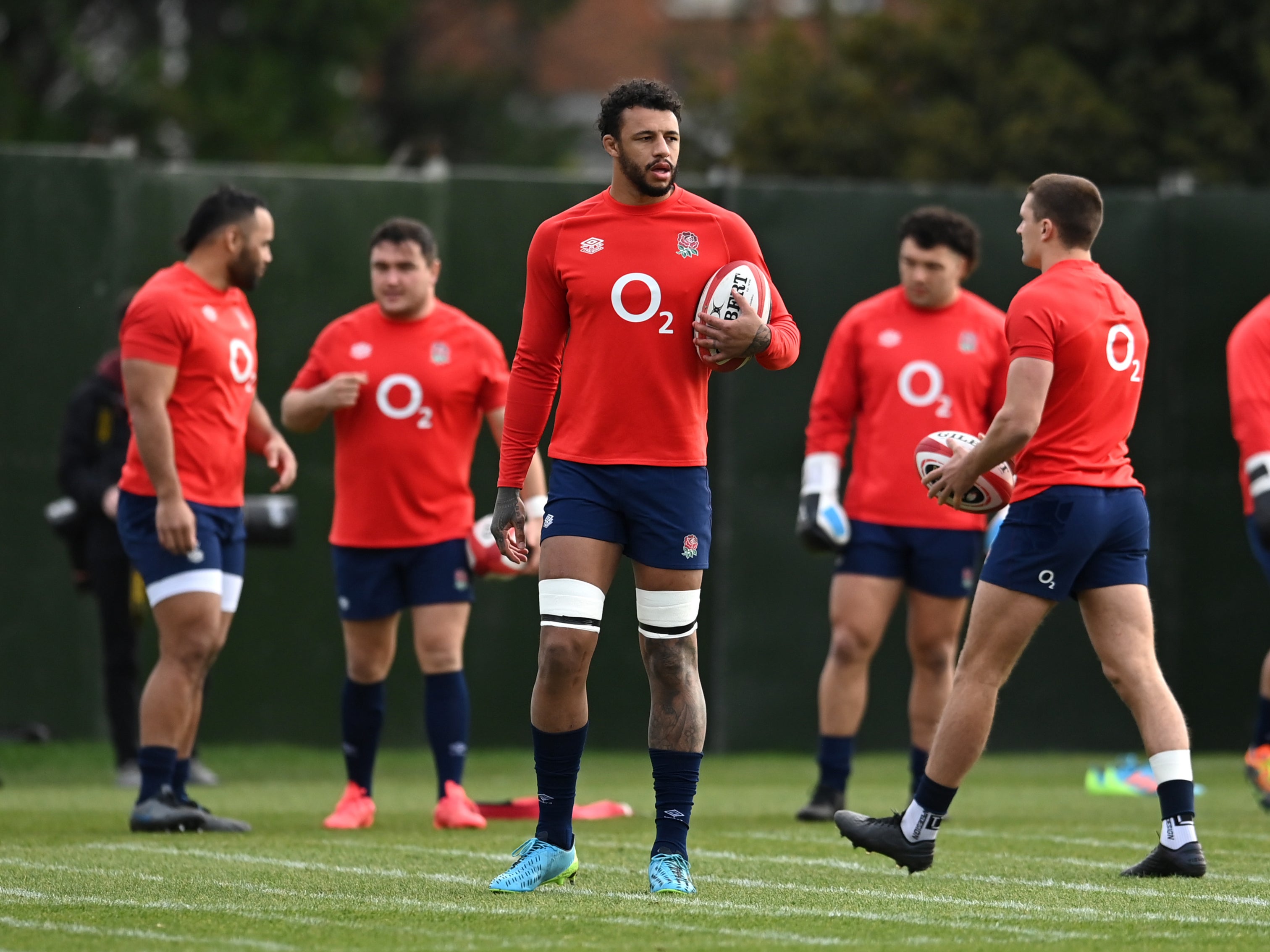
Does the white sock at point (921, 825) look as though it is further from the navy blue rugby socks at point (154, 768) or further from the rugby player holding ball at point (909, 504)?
the navy blue rugby socks at point (154, 768)

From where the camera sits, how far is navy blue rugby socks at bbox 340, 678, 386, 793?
8.12 metres

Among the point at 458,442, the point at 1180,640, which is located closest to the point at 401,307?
the point at 458,442

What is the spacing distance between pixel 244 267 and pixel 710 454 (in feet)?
14.8

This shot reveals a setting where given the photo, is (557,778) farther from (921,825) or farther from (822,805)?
(822,805)

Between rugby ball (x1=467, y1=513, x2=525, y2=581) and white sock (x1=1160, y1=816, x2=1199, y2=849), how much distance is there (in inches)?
111

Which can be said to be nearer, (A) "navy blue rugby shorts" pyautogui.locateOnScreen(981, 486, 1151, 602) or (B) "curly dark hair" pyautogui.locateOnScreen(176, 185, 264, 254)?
(A) "navy blue rugby shorts" pyautogui.locateOnScreen(981, 486, 1151, 602)

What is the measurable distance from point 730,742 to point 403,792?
9.03ft

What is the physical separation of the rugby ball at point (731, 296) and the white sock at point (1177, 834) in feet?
6.69

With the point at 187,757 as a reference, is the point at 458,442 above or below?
above

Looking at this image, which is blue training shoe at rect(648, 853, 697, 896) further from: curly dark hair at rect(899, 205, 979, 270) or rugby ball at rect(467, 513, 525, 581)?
Result: curly dark hair at rect(899, 205, 979, 270)

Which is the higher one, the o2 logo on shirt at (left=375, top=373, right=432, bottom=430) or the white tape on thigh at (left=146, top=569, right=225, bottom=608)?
the o2 logo on shirt at (left=375, top=373, right=432, bottom=430)

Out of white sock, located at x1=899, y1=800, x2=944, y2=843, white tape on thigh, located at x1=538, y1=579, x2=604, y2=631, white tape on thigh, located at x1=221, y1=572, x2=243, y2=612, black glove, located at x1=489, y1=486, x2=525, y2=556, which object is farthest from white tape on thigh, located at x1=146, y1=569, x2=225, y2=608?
white sock, located at x1=899, y1=800, x2=944, y2=843

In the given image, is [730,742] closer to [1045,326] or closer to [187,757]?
[187,757]

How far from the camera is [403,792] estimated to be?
31.9 ft
